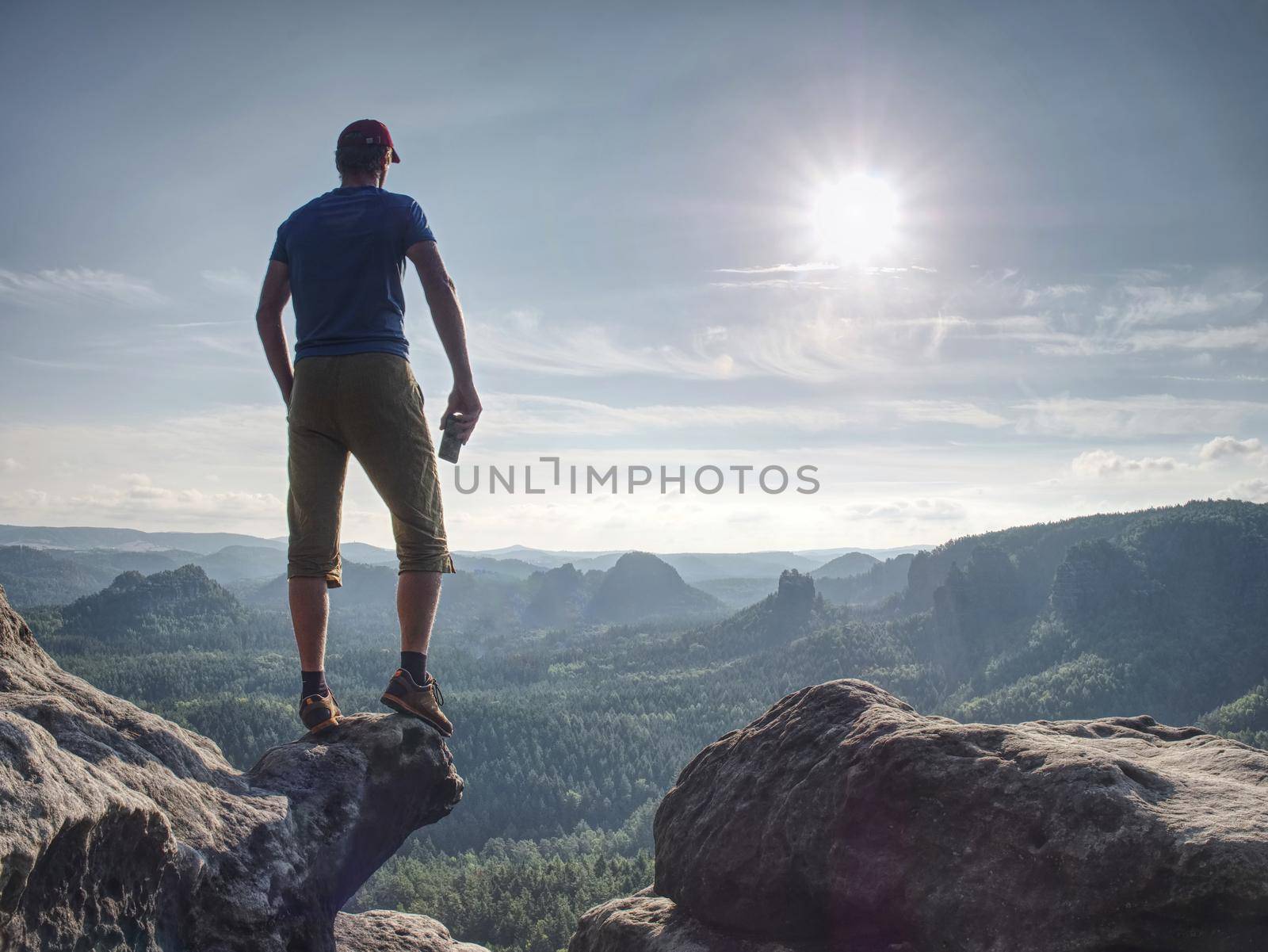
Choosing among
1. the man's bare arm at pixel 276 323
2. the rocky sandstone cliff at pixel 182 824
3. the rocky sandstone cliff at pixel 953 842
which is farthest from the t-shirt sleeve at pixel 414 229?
the rocky sandstone cliff at pixel 953 842

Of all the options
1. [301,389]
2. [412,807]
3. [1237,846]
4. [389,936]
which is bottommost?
[389,936]

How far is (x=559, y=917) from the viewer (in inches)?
3260

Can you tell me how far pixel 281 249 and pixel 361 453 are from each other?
82.4 inches

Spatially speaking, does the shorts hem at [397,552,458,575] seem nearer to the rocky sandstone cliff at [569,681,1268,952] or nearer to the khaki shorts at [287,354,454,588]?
the khaki shorts at [287,354,454,588]

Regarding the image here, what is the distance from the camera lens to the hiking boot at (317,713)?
7.12m

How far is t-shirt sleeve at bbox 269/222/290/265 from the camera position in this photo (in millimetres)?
6879

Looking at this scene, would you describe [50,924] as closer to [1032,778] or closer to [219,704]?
[1032,778]

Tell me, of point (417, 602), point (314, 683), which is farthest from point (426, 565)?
point (314, 683)

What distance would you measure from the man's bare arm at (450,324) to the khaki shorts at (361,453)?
37 centimetres

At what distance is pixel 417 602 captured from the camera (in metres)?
6.56

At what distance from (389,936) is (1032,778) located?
6.25 metres

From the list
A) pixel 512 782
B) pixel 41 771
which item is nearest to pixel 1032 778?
pixel 41 771

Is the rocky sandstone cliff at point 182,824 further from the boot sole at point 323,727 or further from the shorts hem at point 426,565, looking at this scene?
the shorts hem at point 426,565

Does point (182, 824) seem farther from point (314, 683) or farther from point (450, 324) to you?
point (450, 324)
